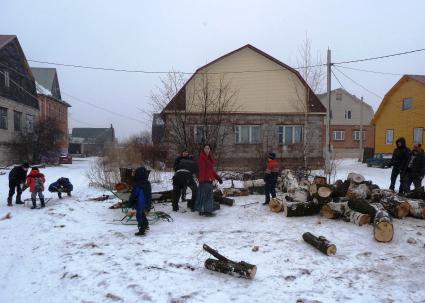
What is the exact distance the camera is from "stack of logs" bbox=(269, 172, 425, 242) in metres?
7.79

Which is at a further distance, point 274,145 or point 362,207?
point 274,145

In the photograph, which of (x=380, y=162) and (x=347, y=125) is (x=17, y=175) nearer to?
(x=380, y=162)

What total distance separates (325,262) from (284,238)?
128cm

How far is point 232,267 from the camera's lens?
536cm

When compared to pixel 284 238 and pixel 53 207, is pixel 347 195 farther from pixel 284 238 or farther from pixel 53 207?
pixel 53 207

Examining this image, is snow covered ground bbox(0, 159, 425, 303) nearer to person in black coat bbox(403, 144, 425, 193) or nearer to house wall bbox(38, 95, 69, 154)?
person in black coat bbox(403, 144, 425, 193)

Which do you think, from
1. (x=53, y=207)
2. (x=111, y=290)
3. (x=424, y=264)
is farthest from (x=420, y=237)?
(x=53, y=207)

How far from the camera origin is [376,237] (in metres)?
6.77

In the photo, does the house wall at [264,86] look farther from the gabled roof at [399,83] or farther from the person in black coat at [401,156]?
the gabled roof at [399,83]

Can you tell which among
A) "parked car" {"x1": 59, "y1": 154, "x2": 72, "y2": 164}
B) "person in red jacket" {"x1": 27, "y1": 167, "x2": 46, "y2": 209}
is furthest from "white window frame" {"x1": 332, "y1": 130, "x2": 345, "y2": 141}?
"person in red jacket" {"x1": 27, "y1": 167, "x2": 46, "y2": 209}

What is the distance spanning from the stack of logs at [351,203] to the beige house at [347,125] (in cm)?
3875

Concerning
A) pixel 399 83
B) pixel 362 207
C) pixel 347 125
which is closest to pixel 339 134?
pixel 347 125

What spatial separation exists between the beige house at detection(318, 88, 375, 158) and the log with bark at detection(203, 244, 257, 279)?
43710 mm

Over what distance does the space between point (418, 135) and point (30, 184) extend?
3002 centimetres
